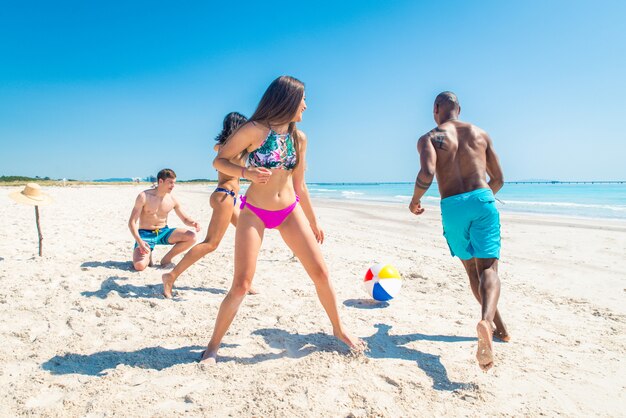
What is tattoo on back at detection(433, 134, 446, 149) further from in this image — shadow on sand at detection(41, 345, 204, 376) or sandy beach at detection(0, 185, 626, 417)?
shadow on sand at detection(41, 345, 204, 376)

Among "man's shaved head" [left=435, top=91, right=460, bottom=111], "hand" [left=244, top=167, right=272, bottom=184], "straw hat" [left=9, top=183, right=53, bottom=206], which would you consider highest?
"man's shaved head" [left=435, top=91, right=460, bottom=111]

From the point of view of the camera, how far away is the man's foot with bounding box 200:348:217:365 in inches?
114

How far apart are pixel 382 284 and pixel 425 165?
1.65m

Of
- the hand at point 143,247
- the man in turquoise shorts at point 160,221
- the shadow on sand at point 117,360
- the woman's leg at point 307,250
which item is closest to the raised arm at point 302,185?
the woman's leg at point 307,250

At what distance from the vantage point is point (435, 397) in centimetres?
255

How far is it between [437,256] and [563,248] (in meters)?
3.26

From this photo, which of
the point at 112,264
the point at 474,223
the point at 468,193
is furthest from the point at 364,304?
the point at 112,264

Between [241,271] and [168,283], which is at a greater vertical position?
[241,271]

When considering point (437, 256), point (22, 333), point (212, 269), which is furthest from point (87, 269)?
point (437, 256)

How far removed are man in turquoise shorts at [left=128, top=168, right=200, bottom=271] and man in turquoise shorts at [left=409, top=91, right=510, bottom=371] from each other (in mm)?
3509

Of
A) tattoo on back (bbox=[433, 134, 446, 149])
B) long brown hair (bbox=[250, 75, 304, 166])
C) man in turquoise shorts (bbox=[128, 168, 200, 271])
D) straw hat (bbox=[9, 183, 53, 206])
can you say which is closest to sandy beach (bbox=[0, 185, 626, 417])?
man in turquoise shorts (bbox=[128, 168, 200, 271])

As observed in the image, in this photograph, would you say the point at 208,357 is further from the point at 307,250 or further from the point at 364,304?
the point at 364,304

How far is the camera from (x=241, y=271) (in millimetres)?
2883

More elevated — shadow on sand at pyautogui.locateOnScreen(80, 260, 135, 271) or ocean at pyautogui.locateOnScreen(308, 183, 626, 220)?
shadow on sand at pyautogui.locateOnScreen(80, 260, 135, 271)
